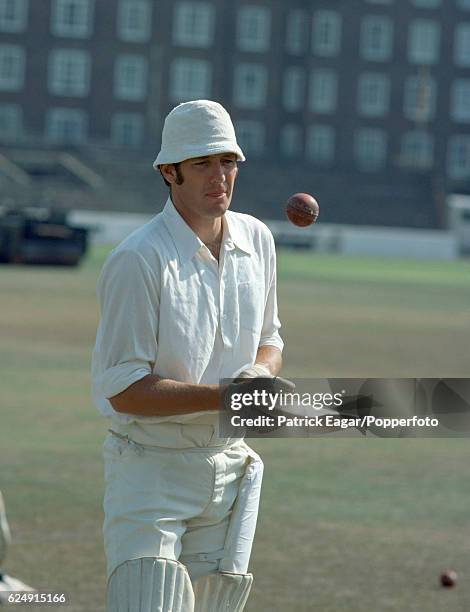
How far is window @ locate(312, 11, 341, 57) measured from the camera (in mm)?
76875

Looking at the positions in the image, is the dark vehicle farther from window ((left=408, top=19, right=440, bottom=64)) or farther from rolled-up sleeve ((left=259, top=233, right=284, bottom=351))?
window ((left=408, top=19, right=440, bottom=64))

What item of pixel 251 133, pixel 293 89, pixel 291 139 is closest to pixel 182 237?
pixel 251 133

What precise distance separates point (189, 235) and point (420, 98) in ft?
251

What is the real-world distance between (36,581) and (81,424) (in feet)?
15.6

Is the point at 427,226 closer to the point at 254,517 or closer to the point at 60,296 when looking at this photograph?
the point at 60,296

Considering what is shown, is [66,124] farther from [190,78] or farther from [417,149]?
[417,149]

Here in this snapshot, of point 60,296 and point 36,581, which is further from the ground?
point 36,581

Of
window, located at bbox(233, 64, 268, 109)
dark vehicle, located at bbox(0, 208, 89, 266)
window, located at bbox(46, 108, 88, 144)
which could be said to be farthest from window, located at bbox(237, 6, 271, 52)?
dark vehicle, located at bbox(0, 208, 89, 266)

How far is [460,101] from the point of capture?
7906 centimetres

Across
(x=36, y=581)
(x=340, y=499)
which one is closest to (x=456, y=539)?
(x=340, y=499)

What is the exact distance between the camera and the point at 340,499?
7.77 metres

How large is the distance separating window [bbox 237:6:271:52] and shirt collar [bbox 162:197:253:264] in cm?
7388

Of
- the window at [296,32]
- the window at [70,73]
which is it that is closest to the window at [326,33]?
the window at [296,32]

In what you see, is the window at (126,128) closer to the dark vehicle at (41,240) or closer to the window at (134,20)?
the window at (134,20)
